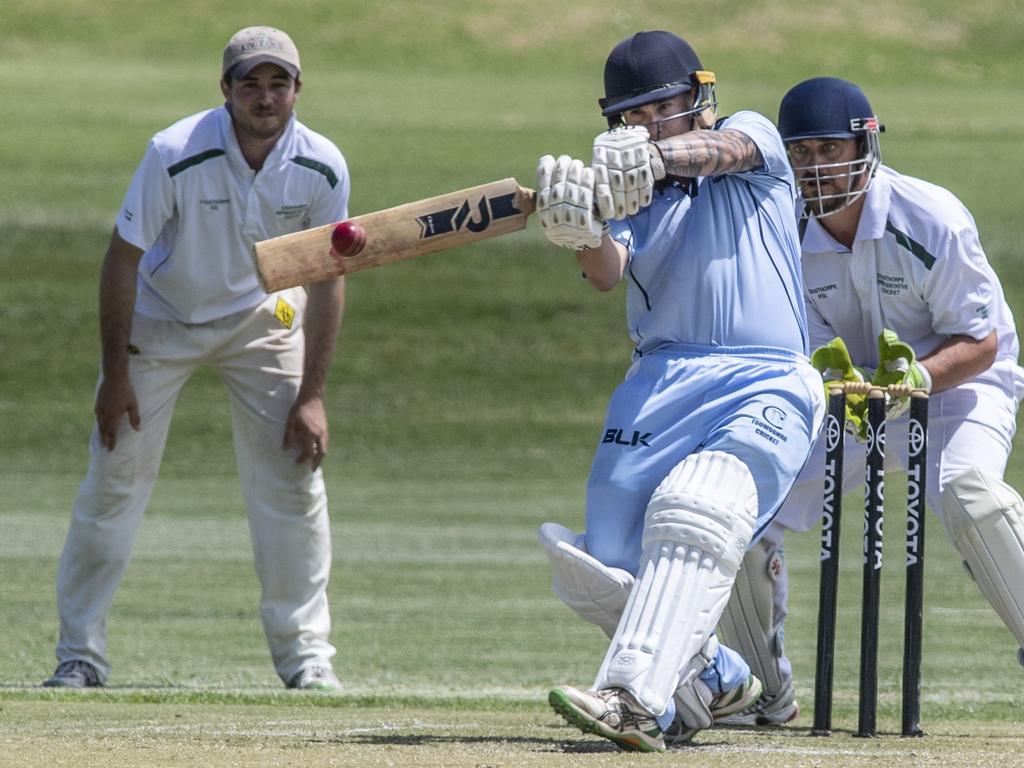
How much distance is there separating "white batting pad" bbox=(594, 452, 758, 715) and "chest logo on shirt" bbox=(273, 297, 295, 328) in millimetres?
2587

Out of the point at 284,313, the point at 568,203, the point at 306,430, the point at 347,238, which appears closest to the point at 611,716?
the point at 568,203

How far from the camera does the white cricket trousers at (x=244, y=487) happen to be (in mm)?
6383

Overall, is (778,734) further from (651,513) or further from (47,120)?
(47,120)

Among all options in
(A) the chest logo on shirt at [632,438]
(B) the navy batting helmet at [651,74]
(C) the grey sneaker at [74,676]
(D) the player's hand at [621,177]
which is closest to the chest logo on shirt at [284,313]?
(C) the grey sneaker at [74,676]

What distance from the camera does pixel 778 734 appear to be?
4.88 m

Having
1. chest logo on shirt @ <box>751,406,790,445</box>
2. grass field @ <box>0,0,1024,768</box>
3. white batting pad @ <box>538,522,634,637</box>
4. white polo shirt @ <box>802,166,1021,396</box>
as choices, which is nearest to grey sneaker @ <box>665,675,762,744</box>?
grass field @ <box>0,0,1024,768</box>

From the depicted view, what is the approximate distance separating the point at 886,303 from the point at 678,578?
5.11 feet

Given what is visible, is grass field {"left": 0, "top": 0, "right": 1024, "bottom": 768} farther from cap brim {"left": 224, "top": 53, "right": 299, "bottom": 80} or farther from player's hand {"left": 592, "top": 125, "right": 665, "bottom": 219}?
cap brim {"left": 224, "top": 53, "right": 299, "bottom": 80}

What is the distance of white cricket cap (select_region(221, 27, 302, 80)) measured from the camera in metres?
6.21

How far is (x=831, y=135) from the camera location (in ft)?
17.2

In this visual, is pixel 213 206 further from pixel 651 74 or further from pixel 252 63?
pixel 651 74

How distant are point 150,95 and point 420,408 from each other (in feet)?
52.8

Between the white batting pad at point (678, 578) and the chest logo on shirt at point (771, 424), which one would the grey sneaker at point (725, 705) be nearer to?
the white batting pad at point (678, 578)

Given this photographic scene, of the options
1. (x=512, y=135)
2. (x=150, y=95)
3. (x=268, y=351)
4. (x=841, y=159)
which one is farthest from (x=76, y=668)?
(x=150, y=95)
